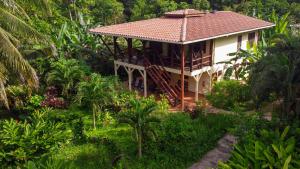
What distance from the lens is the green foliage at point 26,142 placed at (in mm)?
12336

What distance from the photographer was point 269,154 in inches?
408

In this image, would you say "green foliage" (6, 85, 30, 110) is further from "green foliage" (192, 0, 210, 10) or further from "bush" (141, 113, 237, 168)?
"green foliage" (192, 0, 210, 10)

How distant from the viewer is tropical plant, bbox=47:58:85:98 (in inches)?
725

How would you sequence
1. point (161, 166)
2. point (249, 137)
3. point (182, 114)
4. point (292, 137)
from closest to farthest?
point (292, 137)
point (249, 137)
point (161, 166)
point (182, 114)

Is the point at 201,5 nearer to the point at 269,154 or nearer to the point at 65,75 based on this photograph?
the point at 65,75

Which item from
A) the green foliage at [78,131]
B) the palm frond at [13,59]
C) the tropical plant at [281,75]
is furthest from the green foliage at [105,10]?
the tropical plant at [281,75]

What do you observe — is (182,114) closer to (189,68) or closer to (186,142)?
(186,142)

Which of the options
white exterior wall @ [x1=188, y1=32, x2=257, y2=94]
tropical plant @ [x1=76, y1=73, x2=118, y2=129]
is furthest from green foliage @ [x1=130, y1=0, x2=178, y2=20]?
tropical plant @ [x1=76, y1=73, x2=118, y2=129]

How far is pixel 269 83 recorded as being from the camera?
39.5ft

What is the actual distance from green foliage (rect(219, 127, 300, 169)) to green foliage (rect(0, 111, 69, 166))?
6.90 metres

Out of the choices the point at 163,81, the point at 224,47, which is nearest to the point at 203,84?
the point at 224,47

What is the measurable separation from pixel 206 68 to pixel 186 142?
6.42m

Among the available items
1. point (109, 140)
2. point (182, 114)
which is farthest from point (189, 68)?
point (109, 140)

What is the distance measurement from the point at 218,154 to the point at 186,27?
787cm
